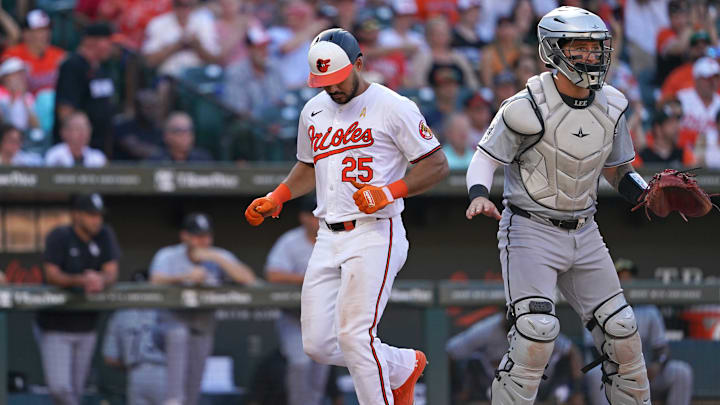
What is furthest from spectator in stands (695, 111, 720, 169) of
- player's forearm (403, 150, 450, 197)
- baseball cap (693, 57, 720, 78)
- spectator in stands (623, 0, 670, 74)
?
player's forearm (403, 150, 450, 197)

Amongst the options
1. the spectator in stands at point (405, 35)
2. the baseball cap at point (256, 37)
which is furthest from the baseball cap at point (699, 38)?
the baseball cap at point (256, 37)

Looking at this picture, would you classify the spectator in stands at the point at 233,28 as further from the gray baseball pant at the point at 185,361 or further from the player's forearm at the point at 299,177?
the player's forearm at the point at 299,177

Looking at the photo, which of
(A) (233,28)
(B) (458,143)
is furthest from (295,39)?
(B) (458,143)

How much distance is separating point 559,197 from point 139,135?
4.79m

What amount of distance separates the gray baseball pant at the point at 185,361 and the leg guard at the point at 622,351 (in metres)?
3.00

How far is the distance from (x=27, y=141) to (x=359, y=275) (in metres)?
4.66

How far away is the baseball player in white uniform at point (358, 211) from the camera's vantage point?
505cm

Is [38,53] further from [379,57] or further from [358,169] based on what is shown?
[358,169]

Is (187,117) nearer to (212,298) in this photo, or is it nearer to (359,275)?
(212,298)

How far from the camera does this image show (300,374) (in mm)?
7242

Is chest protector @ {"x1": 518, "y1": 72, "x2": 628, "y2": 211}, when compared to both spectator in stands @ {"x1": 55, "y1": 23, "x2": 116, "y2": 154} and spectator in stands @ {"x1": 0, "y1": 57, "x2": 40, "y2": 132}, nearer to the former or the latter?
spectator in stands @ {"x1": 55, "y1": 23, "x2": 116, "y2": 154}

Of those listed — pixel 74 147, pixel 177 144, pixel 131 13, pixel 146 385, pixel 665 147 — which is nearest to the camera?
pixel 146 385

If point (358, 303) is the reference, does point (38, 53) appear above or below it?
above

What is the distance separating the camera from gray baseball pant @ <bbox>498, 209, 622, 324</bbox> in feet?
16.5
